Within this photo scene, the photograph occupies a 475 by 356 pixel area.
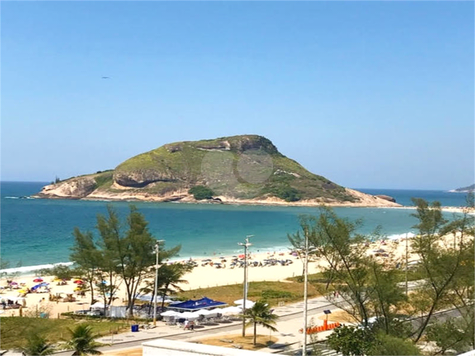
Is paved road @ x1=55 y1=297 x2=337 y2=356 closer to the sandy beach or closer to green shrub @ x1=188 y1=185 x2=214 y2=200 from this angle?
the sandy beach

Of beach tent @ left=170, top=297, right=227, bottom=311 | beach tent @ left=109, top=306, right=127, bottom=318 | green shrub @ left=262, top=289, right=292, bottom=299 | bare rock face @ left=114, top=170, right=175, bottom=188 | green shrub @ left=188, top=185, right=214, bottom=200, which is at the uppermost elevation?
bare rock face @ left=114, top=170, right=175, bottom=188

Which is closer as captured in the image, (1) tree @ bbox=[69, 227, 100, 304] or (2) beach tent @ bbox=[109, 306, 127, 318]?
(2) beach tent @ bbox=[109, 306, 127, 318]

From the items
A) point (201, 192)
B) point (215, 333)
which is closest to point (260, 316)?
point (215, 333)

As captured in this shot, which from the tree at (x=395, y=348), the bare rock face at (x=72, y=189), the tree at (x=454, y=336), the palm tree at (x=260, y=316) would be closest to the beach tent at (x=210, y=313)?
the palm tree at (x=260, y=316)

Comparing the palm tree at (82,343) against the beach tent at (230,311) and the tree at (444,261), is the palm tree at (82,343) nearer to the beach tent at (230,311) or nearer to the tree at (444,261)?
the tree at (444,261)

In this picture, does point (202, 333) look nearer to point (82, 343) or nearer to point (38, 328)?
point (38, 328)

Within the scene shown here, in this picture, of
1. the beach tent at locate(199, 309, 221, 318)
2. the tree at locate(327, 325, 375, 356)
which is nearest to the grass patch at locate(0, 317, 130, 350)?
the beach tent at locate(199, 309, 221, 318)

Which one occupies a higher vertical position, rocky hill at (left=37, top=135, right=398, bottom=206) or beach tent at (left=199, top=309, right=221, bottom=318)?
rocky hill at (left=37, top=135, right=398, bottom=206)
